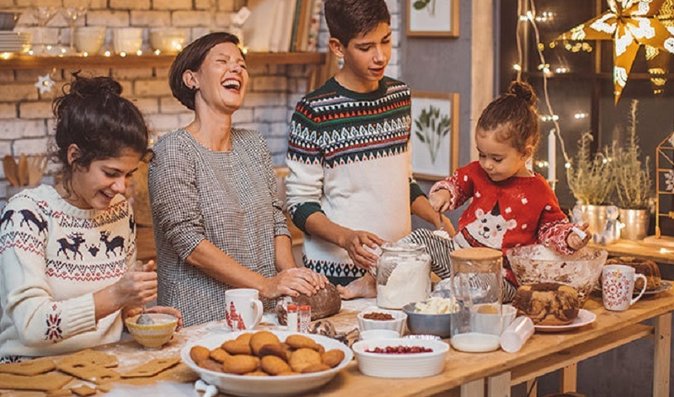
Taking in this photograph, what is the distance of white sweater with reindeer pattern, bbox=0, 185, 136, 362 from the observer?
2.50 m

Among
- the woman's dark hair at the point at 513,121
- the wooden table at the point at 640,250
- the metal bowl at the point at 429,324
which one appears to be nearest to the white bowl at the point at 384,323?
the metal bowl at the point at 429,324

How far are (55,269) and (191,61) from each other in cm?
A: 76

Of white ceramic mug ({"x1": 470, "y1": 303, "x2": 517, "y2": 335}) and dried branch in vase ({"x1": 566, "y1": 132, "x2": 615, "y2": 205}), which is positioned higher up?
dried branch in vase ({"x1": 566, "y1": 132, "x2": 615, "y2": 205})

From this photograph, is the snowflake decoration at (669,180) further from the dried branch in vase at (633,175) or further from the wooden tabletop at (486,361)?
the wooden tabletop at (486,361)

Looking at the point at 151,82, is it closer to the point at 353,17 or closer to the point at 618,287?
the point at 353,17

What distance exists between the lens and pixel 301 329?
269 cm

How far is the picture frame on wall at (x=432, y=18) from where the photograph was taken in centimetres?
468

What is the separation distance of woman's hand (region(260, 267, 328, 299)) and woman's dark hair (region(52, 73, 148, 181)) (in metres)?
0.47

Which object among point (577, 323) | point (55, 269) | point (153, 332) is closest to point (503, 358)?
point (577, 323)

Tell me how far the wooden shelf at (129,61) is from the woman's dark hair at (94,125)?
6.06ft

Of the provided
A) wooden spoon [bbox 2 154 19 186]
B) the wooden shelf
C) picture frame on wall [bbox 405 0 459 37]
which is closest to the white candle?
picture frame on wall [bbox 405 0 459 37]

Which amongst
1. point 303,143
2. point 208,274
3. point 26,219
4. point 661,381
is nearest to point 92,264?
point 26,219

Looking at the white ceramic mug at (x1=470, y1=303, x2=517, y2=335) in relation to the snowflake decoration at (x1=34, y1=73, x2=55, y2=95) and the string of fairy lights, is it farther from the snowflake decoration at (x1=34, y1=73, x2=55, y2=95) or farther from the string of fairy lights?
the snowflake decoration at (x1=34, y1=73, x2=55, y2=95)

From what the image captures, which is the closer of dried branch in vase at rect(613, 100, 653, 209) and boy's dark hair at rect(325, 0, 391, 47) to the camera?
boy's dark hair at rect(325, 0, 391, 47)
